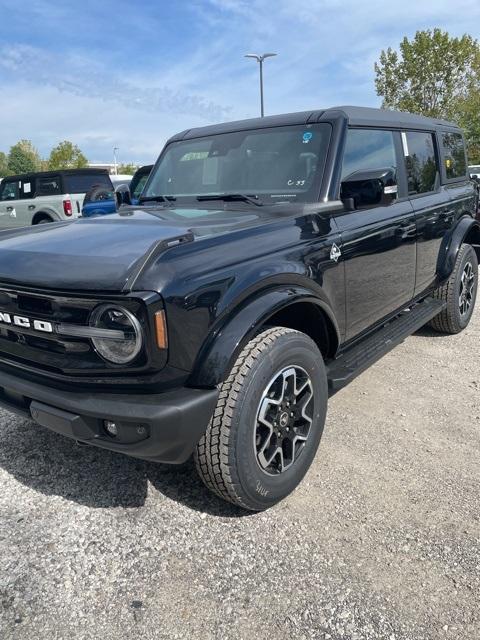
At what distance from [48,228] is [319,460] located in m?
2.07

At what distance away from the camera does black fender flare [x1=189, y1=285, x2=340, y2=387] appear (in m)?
2.07

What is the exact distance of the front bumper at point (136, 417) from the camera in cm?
195

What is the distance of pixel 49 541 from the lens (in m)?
2.34

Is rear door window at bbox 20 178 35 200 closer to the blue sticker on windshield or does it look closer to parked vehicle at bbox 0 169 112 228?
parked vehicle at bbox 0 169 112 228

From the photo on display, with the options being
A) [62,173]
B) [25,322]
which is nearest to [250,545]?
[25,322]

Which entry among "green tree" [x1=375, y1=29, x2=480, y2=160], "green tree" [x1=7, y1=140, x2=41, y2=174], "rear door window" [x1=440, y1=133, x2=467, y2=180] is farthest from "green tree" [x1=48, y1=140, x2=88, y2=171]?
"rear door window" [x1=440, y1=133, x2=467, y2=180]

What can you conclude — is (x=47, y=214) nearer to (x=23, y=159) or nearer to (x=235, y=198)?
(x=235, y=198)

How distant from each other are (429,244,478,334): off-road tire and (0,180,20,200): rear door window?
11583 mm

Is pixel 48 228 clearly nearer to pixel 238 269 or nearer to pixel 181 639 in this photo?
pixel 238 269

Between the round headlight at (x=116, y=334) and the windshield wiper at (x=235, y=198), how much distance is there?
1327mm

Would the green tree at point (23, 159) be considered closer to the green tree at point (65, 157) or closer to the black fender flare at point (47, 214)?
the green tree at point (65, 157)

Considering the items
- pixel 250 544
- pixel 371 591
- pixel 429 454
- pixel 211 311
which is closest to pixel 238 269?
pixel 211 311

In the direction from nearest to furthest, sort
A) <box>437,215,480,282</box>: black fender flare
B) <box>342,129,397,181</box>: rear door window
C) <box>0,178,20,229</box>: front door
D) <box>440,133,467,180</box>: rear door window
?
<box>342,129,397,181</box>: rear door window, <box>437,215,480,282</box>: black fender flare, <box>440,133,467,180</box>: rear door window, <box>0,178,20,229</box>: front door

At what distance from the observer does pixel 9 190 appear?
13.4 m
